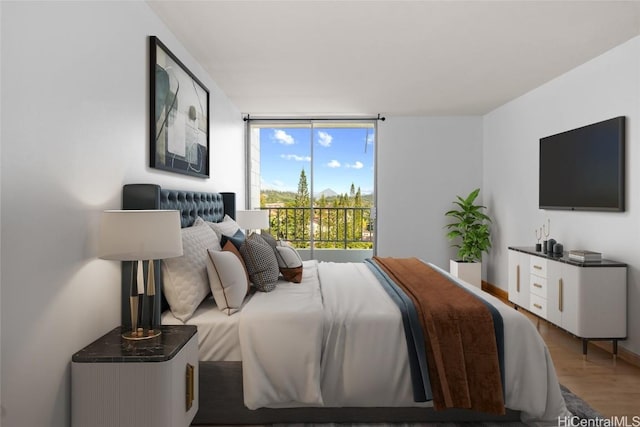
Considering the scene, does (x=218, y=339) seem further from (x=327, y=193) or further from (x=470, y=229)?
(x=327, y=193)

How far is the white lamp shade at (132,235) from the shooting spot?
6.33 ft

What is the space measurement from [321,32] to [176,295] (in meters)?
2.15

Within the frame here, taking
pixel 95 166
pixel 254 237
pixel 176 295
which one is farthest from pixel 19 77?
pixel 254 237

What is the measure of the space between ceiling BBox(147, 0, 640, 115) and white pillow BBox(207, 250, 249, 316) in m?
1.66

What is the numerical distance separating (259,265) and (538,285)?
268 centimetres

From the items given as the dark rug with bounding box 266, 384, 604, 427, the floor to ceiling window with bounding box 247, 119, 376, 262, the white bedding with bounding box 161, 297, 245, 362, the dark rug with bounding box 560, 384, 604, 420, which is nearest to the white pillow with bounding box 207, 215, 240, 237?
the white bedding with bounding box 161, 297, 245, 362

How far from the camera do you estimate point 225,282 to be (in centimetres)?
254

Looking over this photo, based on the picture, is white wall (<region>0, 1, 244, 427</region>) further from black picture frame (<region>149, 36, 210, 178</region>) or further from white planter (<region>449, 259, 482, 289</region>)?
white planter (<region>449, 259, 482, 289</region>)

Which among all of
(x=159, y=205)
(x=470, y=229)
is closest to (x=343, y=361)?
(x=159, y=205)

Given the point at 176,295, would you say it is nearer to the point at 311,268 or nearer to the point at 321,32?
the point at 311,268

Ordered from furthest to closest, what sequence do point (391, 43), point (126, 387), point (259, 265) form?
point (391, 43) → point (259, 265) → point (126, 387)

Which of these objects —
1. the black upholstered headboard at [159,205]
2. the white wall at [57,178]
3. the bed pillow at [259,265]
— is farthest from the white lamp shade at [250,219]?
the white wall at [57,178]

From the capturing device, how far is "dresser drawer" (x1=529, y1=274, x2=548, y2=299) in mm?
3912

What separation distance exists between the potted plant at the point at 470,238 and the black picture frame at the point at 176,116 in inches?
143
